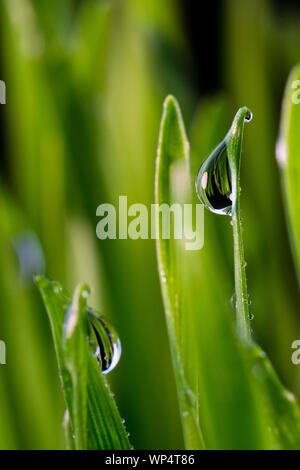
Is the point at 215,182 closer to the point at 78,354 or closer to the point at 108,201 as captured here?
the point at 78,354

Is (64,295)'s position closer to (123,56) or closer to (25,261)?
(25,261)

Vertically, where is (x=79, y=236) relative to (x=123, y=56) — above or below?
below

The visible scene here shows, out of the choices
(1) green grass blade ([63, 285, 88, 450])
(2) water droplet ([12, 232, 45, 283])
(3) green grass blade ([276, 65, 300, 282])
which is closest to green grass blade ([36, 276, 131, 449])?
(1) green grass blade ([63, 285, 88, 450])

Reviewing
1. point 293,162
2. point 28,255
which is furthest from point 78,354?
point 28,255

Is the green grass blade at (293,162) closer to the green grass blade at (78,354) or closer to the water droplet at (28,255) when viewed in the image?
the green grass blade at (78,354)

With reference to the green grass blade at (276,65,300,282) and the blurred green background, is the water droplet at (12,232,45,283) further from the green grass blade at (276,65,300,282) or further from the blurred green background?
the green grass blade at (276,65,300,282)
